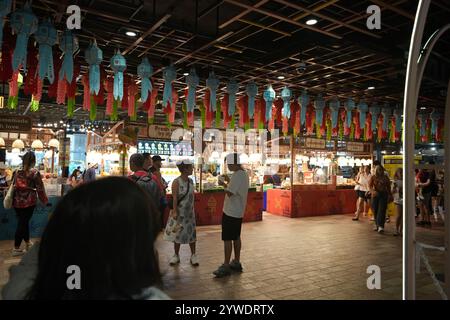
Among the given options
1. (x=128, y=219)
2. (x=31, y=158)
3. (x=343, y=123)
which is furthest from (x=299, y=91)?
(x=128, y=219)

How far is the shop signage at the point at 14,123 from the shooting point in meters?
7.55

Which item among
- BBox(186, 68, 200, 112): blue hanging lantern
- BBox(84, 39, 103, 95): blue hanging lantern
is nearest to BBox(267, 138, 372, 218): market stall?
BBox(186, 68, 200, 112): blue hanging lantern

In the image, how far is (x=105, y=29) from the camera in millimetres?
Answer: 5676

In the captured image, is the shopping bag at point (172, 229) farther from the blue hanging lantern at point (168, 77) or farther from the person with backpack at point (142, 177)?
the blue hanging lantern at point (168, 77)

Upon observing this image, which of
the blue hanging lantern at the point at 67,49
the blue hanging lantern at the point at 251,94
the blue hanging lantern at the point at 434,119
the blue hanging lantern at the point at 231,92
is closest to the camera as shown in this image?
the blue hanging lantern at the point at 67,49

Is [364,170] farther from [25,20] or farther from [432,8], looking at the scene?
[25,20]

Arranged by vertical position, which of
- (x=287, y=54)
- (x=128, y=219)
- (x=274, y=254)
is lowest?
(x=274, y=254)

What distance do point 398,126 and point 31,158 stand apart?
31.8 ft

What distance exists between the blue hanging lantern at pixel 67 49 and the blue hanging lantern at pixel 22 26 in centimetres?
47

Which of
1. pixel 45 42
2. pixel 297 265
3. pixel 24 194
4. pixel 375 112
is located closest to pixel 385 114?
pixel 375 112

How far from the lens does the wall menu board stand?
8891 mm

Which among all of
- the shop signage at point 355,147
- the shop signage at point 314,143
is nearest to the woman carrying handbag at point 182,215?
the shop signage at point 314,143

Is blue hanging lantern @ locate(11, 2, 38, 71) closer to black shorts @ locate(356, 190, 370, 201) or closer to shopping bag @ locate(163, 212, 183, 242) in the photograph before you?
shopping bag @ locate(163, 212, 183, 242)

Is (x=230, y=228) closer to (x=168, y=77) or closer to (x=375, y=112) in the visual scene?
(x=168, y=77)
